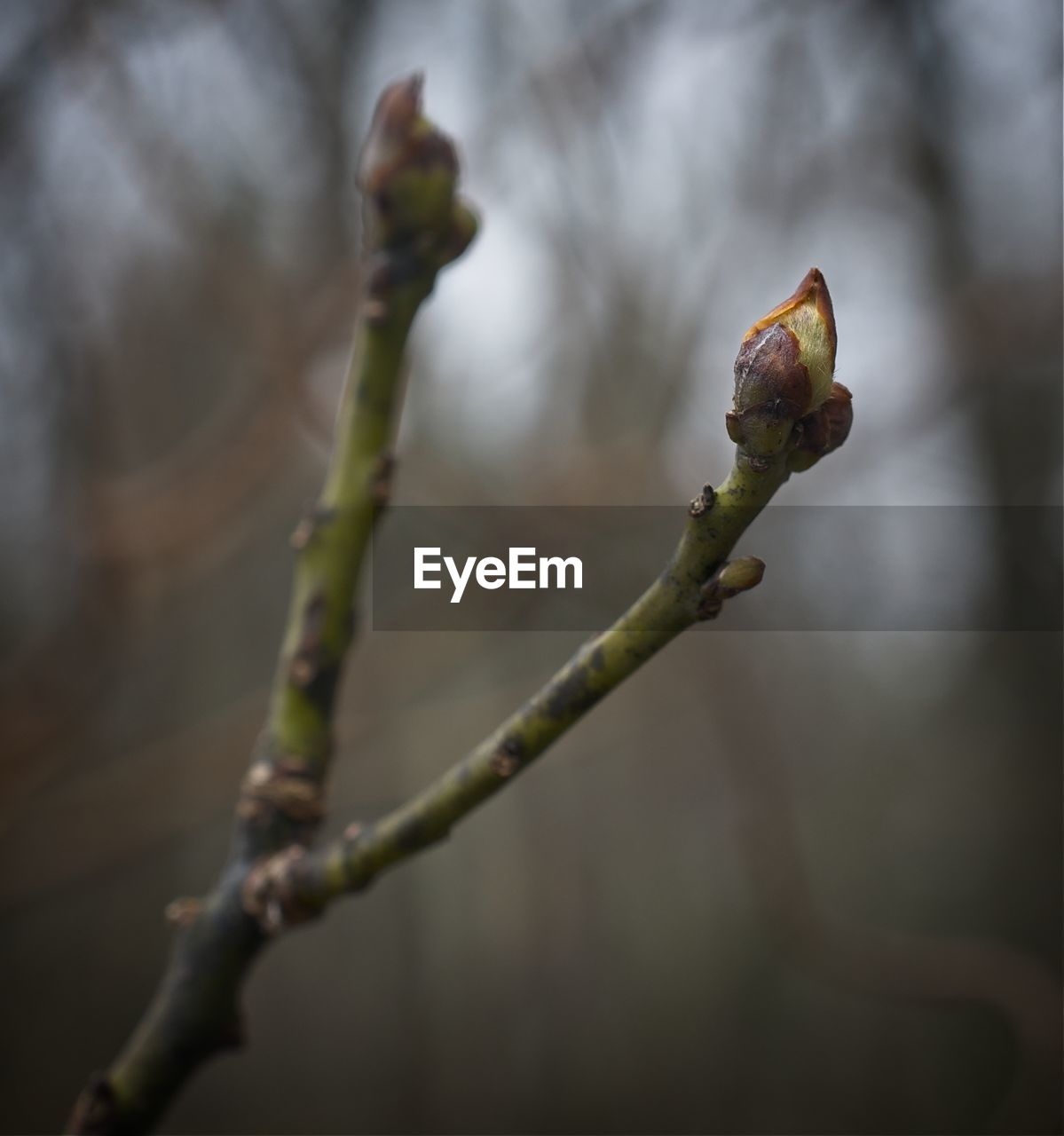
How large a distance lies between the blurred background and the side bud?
3.09 feet

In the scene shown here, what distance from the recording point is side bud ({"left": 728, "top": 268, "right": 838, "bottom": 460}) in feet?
0.51

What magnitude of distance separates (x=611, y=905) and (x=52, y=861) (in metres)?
1.05

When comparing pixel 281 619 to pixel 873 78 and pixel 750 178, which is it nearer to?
pixel 750 178

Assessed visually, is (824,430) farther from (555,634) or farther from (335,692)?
(555,634)

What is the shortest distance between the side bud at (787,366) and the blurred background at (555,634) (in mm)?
941

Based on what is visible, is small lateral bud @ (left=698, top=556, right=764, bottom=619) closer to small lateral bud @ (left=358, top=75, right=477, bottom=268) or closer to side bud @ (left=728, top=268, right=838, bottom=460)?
side bud @ (left=728, top=268, right=838, bottom=460)

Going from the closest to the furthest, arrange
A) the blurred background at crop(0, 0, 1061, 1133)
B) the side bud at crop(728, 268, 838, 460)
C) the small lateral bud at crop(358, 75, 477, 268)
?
the side bud at crop(728, 268, 838, 460) → the small lateral bud at crop(358, 75, 477, 268) → the blurred background at crop(0, 0, 1061, 1133)

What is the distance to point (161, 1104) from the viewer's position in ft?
1.13

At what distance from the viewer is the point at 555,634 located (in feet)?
5.49

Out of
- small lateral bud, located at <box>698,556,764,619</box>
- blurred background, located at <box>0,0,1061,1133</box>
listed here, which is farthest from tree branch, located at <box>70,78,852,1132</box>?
blurred background, located at <box>0,0,1061,1133</box>

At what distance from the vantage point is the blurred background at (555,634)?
1247mm

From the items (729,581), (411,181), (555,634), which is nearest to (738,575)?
(729,581)

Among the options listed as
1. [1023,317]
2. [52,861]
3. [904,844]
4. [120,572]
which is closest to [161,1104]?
[120,572]

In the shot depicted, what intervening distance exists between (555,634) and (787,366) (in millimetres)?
1526
